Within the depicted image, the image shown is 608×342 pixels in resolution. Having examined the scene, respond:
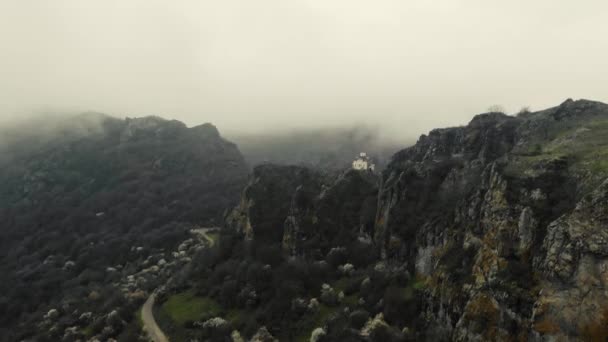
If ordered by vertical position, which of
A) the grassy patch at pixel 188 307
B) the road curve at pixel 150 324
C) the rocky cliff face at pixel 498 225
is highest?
the rocky cliff face at pixel 498 225

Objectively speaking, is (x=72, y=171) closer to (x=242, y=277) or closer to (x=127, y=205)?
(x=127, y=205)

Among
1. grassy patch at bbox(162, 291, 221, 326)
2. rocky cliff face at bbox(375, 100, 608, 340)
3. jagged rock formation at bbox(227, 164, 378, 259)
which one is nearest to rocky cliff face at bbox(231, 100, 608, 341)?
rocky cliff face at bbox(375, 100, 608, 340)

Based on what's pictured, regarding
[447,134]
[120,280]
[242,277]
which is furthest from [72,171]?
[447,134]

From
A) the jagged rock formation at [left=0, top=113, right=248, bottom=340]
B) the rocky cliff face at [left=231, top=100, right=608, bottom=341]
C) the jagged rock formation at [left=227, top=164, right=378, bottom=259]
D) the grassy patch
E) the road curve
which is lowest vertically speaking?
the jagged rock formation at [left=0, top=113, right=248, bottom=340]

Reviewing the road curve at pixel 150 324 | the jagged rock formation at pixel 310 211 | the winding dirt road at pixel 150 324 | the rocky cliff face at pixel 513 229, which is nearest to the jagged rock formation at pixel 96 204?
the winding dirt road at pixel 150 324

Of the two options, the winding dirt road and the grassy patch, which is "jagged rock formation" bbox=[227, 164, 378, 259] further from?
the winding dirt road

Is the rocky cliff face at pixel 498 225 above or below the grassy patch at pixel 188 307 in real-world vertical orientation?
above

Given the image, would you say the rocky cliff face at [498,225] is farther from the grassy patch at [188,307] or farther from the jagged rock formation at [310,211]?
the grassy patch at [188,307]

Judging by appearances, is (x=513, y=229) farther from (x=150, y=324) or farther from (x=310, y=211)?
(x=150, y=324)
